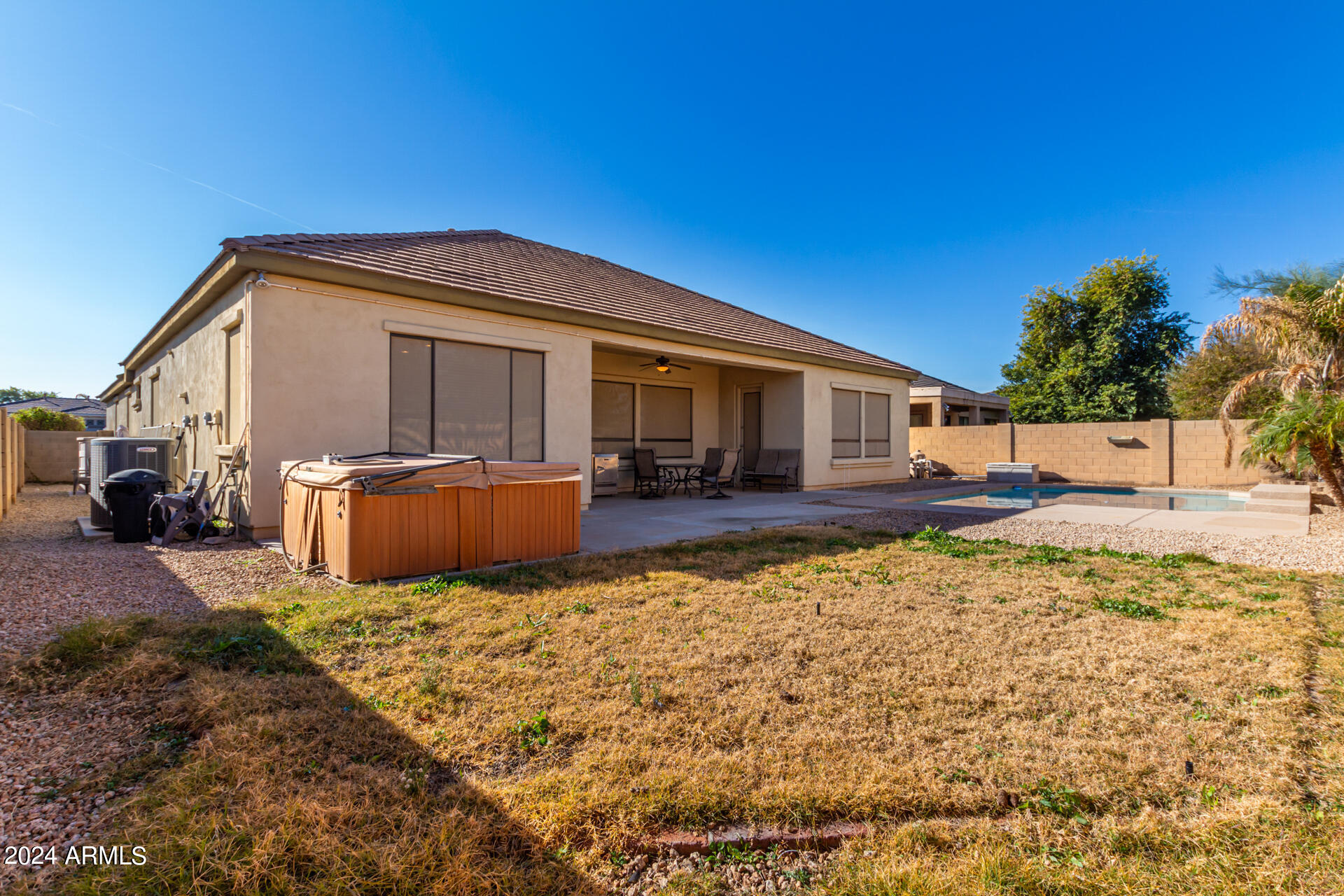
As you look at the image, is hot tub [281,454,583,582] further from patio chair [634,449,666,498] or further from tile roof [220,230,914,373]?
patio chair [634,449,666,498]

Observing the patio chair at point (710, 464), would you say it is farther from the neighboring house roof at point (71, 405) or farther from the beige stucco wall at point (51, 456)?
the neighboring house roof at point (71, 405)

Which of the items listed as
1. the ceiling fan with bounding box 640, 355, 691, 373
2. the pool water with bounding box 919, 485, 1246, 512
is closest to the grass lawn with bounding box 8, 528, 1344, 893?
the pool water with bounding box 919, 485, 1246, 512

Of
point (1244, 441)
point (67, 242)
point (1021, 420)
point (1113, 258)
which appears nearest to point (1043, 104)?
point (1244, 441)

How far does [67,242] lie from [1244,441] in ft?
91.4

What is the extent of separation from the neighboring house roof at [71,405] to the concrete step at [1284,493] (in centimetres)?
4188

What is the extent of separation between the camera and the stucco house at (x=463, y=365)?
22.5 ft

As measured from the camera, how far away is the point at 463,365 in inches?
328

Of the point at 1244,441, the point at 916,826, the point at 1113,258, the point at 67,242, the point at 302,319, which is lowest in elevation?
the point at 916,826

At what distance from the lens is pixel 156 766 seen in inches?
88.0

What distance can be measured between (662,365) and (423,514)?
7746 millimetres

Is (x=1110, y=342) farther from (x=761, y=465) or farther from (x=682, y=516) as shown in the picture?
(x=682, y=516)

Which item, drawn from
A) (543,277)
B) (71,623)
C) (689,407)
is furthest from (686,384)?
(71,623)

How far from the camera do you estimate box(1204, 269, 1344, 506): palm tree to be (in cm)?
873

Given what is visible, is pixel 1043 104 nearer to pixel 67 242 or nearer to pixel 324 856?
pixel 324 856
